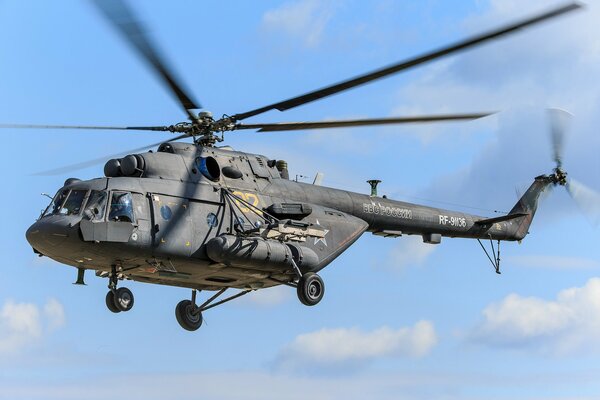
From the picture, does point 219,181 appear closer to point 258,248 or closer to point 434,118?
point 258,248

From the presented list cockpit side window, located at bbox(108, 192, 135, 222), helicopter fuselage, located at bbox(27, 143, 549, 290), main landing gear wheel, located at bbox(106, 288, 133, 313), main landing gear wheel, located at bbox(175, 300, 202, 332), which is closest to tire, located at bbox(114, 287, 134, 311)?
main landing gear wheel, located at bbox(106, 288, 133, 313)

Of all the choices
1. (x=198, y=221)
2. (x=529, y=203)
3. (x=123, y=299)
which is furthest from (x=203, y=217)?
(x=529, y=203)

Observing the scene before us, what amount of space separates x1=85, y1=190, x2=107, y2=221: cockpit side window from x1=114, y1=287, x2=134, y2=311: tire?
83.4 inches

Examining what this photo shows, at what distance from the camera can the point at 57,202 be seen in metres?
22.5

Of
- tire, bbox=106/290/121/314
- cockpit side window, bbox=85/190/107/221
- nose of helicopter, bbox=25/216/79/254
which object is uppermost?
cockpit side window, bbox=85/190/107/221

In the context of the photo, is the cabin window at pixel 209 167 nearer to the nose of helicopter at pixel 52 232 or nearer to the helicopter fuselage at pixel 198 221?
the helicopter fuselage at pixel 198 221

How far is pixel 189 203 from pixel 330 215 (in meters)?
4.30

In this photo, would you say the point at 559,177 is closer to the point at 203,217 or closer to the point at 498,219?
the point at 498,219

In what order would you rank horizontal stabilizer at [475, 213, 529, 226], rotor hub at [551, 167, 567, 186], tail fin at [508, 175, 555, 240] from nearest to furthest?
1. horizontal stabilizer at [475, 213, 529, 226]
2. tail fin at [508, 175, 555, 240]
3. rotor hub at [551, 167, 567, 186]

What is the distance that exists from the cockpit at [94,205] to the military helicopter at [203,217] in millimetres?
27

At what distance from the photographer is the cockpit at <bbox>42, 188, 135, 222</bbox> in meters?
22.0

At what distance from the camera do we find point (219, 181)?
24391 millimetres

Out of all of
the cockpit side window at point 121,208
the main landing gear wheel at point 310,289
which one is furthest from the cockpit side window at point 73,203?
the main landing gear wheel at point 310,289

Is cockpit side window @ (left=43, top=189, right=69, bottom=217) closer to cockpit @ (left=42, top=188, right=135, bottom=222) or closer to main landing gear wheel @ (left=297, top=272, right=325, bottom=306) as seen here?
cockpit @ (left=42, top=188, right=135, bottom=222)
